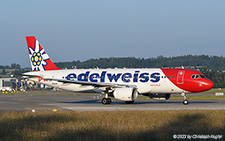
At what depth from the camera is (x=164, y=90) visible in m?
40.8

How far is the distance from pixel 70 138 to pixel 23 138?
1997mm

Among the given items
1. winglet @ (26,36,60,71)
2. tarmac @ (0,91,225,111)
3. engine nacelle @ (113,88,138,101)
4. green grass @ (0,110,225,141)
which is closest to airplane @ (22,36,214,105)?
engine nacelle @ (113,88,138,101)

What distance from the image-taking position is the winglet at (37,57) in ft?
156

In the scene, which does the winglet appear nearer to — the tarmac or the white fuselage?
the white fuselage

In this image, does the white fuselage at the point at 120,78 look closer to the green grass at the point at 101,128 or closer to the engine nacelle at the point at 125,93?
the engine nacelle at the point at 125,93

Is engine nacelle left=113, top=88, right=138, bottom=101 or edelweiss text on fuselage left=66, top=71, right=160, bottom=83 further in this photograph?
edelweiss text on fuselage left=66, top=71, right=160, bottom=83

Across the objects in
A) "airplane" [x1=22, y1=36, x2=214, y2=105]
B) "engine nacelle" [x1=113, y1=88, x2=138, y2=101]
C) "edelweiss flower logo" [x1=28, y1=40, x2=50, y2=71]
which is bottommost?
"engine nacelle" [x1=113, y1=88, x2=138, y2=101]

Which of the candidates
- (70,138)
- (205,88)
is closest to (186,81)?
(205,88)

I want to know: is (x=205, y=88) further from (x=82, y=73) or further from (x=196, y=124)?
(x=196, y=124)

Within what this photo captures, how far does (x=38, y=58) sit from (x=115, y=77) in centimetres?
1095

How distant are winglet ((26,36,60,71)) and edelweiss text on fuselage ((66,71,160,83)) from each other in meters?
3.81

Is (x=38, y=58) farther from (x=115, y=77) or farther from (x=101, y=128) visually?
(x=101, y=128)

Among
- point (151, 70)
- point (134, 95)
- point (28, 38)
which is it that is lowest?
point (134, 95)

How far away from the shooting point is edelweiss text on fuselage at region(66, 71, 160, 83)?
135 ft
